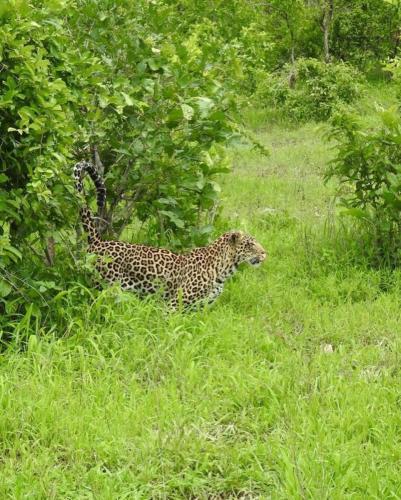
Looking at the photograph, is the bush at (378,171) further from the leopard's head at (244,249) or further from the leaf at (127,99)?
the leaf at (127,99)

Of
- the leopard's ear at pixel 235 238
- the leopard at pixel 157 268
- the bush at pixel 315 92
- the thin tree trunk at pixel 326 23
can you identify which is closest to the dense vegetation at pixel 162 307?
the leopard at pixel 157 268

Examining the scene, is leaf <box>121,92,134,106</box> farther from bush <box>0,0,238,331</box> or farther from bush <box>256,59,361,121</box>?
bush <box>256,59,361,121</box>

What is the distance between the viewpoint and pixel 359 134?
7664 millimetres

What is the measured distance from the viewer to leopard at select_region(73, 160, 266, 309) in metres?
6.39

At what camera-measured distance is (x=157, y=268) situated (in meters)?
6.45

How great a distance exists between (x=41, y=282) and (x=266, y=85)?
1300 cm

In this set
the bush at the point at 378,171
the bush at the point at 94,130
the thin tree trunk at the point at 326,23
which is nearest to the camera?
the bush at the point at 94,130

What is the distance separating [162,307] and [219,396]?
1555 mm

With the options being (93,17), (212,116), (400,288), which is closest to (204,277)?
(212,116)

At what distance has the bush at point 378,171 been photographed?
293 inches

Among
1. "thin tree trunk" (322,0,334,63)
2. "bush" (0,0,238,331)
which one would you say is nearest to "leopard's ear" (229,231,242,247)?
"bush" (0,0,238,331)

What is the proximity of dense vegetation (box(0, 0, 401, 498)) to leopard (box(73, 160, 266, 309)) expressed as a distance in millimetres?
213

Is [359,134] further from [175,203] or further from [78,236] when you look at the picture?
[78,236]

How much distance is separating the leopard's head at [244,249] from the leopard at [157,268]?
11 centimetres
